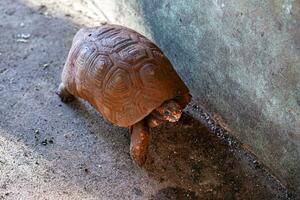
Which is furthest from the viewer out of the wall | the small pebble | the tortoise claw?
the tortoise claw

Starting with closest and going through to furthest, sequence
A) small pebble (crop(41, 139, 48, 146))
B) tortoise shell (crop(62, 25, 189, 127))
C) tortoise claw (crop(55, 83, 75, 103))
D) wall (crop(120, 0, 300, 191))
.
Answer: wall (crop(120, 0, 300, 191))
tortoise shell (crop(62, 25, 189, 127))
small pebble (crop(41, 139, 48, 146))
tortoise claw (crop(55, 83, 75, 103))

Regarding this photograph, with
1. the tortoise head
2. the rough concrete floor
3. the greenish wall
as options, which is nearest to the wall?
the greenish wall

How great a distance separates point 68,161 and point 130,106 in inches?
15.4

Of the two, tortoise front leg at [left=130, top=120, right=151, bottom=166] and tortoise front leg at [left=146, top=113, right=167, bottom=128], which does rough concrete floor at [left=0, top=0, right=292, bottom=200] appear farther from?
tortoise front leg at [left=146, top=113, right=167, bottom=128]

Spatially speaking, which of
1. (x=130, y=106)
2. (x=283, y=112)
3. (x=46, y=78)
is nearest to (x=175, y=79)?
(x=130, y=106)

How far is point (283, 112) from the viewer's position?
1973 millimetres

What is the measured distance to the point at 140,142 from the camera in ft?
7.27

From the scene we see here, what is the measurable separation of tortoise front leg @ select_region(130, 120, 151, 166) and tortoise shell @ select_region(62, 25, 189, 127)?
0.21 ft

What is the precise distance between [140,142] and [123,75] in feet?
1.05

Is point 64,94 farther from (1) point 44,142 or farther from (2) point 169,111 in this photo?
(2) point 169,111

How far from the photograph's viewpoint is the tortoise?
2125 mm

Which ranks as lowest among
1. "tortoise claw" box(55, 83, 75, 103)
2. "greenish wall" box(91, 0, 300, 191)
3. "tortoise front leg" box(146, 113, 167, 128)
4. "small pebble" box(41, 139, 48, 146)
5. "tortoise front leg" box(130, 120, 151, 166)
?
"small pebble" box(41, 139, 48, 146)

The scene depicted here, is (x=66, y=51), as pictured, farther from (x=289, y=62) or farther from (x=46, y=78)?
(x=289, y=62)

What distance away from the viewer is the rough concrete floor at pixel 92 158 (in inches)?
84.2
